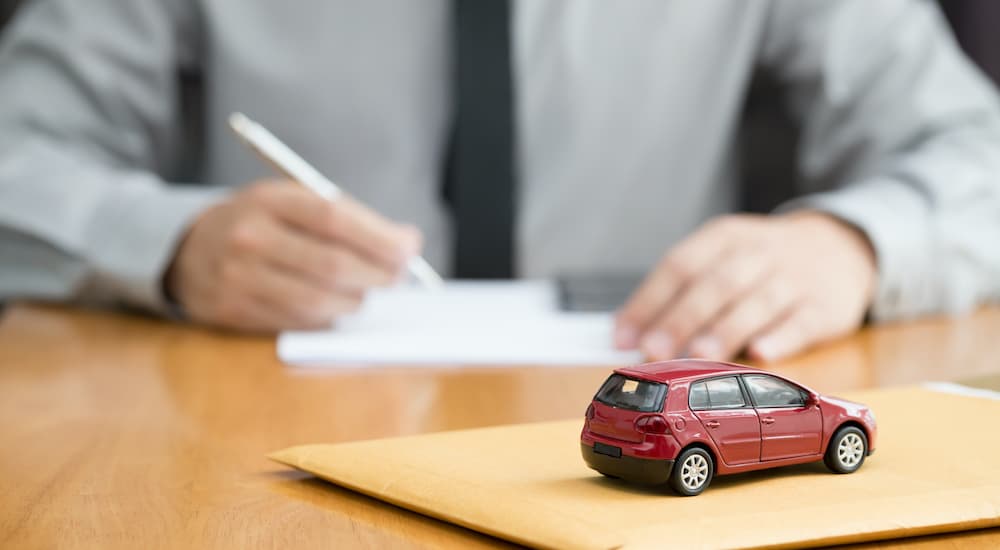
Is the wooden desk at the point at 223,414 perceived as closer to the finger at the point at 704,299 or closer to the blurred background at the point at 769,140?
the finger at the point at 704,299

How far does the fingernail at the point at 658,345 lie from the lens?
2.56 ft

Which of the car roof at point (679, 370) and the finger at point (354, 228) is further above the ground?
the finger at point (354, 228)

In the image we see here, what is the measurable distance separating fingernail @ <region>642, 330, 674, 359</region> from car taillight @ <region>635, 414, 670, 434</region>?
415 mm

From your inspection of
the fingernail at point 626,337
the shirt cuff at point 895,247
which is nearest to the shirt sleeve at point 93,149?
the fingernail at point 626,337

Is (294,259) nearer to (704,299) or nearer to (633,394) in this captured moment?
(704,299)

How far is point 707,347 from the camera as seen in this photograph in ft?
2.59

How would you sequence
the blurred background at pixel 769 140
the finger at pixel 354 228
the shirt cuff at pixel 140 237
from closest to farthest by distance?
1. the finger at pixel 354 228
2. the shirt cuff at pixel 140 237
3. the blurred background at pixel 769 140

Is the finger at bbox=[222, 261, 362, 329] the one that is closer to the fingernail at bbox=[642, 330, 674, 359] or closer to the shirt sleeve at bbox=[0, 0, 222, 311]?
the shirt sleeve at bbox=[0, 0, 222, 311]

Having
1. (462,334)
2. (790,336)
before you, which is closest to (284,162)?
(462,334)

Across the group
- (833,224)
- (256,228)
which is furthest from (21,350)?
(833,224)

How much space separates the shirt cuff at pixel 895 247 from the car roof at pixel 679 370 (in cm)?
63

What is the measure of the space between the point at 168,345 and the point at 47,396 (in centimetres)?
20

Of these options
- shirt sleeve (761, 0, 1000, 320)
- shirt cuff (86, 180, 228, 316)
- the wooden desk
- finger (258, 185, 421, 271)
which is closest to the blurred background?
shirt sleeve (761, 0, 1000, 320)

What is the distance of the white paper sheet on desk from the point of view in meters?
0.78
